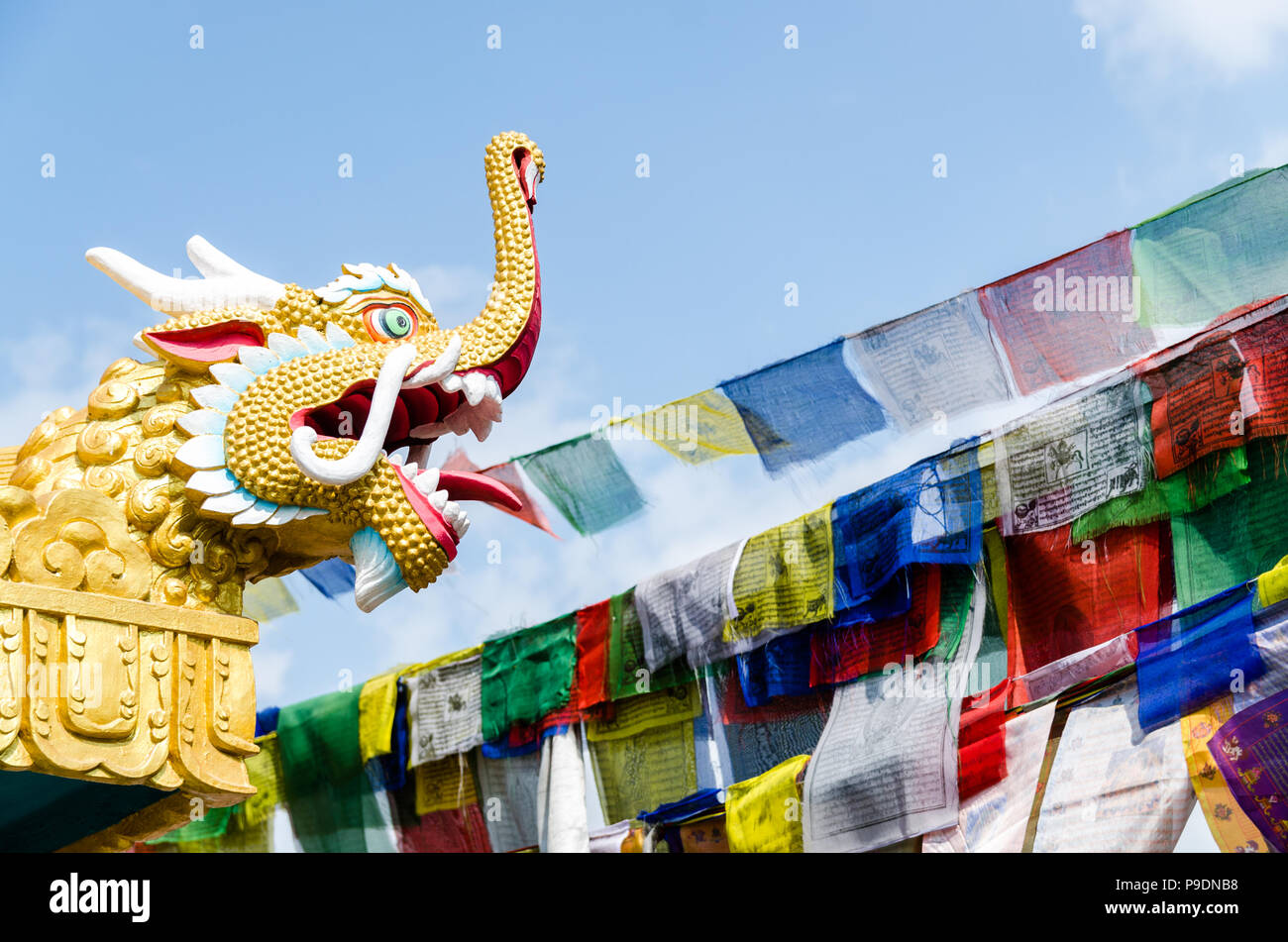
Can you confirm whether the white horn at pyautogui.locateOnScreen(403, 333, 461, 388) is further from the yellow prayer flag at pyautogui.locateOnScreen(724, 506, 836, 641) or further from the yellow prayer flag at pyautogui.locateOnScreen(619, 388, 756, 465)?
the yellow prayer flag at pyautogui.locateOnScreen(724, 506, 836, 641)

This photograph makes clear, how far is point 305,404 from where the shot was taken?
5.57 m

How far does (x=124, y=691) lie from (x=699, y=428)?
388cm

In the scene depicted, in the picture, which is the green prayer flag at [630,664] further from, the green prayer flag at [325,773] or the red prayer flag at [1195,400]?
the red prayer flag at [1195,400]

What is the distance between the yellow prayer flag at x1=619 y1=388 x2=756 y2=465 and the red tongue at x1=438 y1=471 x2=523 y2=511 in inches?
95.9

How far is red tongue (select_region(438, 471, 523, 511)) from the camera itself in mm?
5832

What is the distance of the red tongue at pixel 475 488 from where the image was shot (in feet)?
19.1

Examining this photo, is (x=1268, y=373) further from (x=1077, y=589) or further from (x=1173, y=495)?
(x=1077, y=589)

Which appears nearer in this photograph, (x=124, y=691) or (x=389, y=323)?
(x=124, y=691)

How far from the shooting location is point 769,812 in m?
7.58

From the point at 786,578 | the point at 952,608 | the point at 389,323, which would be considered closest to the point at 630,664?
the point at 786,578

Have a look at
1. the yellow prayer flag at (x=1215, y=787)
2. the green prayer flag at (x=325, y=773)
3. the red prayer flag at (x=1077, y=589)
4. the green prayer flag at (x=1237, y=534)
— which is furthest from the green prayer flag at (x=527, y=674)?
the yellow prayer flag at (x=1215, y=787)

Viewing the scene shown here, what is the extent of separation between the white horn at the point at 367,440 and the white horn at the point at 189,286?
2.19 ft
